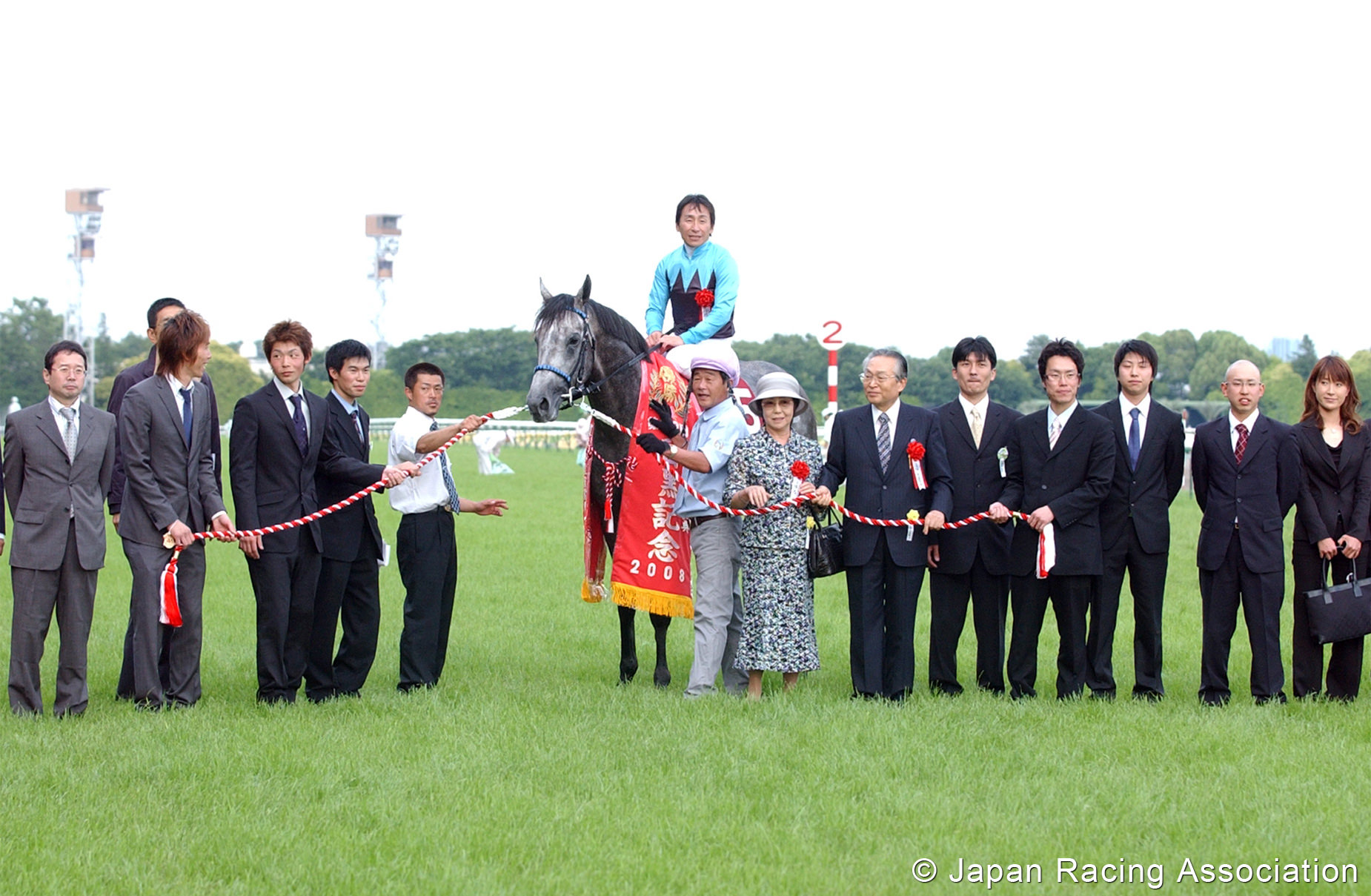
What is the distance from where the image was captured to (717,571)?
7.22m

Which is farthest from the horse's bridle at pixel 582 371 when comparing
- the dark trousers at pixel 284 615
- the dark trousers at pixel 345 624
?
the dark trousers at pixel 284 615

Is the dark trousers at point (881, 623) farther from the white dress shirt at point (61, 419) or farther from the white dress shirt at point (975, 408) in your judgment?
the white dress shirt at point (61, 419)

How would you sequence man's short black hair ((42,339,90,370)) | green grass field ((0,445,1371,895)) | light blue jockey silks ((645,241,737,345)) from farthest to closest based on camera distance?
light blue jockey silks ((645,241,737,345)) < man's short black hair ((42,339,90,370)) < green grass field ((0,445,1371,895))

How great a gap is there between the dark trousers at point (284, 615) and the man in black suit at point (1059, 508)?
392cm

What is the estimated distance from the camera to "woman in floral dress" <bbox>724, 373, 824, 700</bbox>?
695cm

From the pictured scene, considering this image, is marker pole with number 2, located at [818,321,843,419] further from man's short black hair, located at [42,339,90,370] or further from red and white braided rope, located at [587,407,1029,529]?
man's short black hair, located at [42,339,90,370]

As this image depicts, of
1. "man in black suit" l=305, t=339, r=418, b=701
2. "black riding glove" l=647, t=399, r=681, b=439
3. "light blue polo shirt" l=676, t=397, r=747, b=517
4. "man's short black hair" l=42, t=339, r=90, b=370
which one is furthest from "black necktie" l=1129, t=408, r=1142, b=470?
"man's short black hair" l=42, t=339, r=90, b=370

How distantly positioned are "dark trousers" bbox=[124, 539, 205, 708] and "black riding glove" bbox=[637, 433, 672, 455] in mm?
2497

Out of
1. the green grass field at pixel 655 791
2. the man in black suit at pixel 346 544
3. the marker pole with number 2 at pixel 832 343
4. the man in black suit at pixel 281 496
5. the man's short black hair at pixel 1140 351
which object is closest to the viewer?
the green grass field at pixel 655 791

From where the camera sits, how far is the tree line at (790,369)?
58.9 meters

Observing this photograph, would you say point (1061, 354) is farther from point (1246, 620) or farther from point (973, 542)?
point (1246, 620)

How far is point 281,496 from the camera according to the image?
273 inches

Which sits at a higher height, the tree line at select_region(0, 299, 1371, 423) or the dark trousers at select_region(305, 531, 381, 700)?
the tree line at select_region(0, 299, 1371, 423)

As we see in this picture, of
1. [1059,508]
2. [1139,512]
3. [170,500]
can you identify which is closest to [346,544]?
[170,500]
